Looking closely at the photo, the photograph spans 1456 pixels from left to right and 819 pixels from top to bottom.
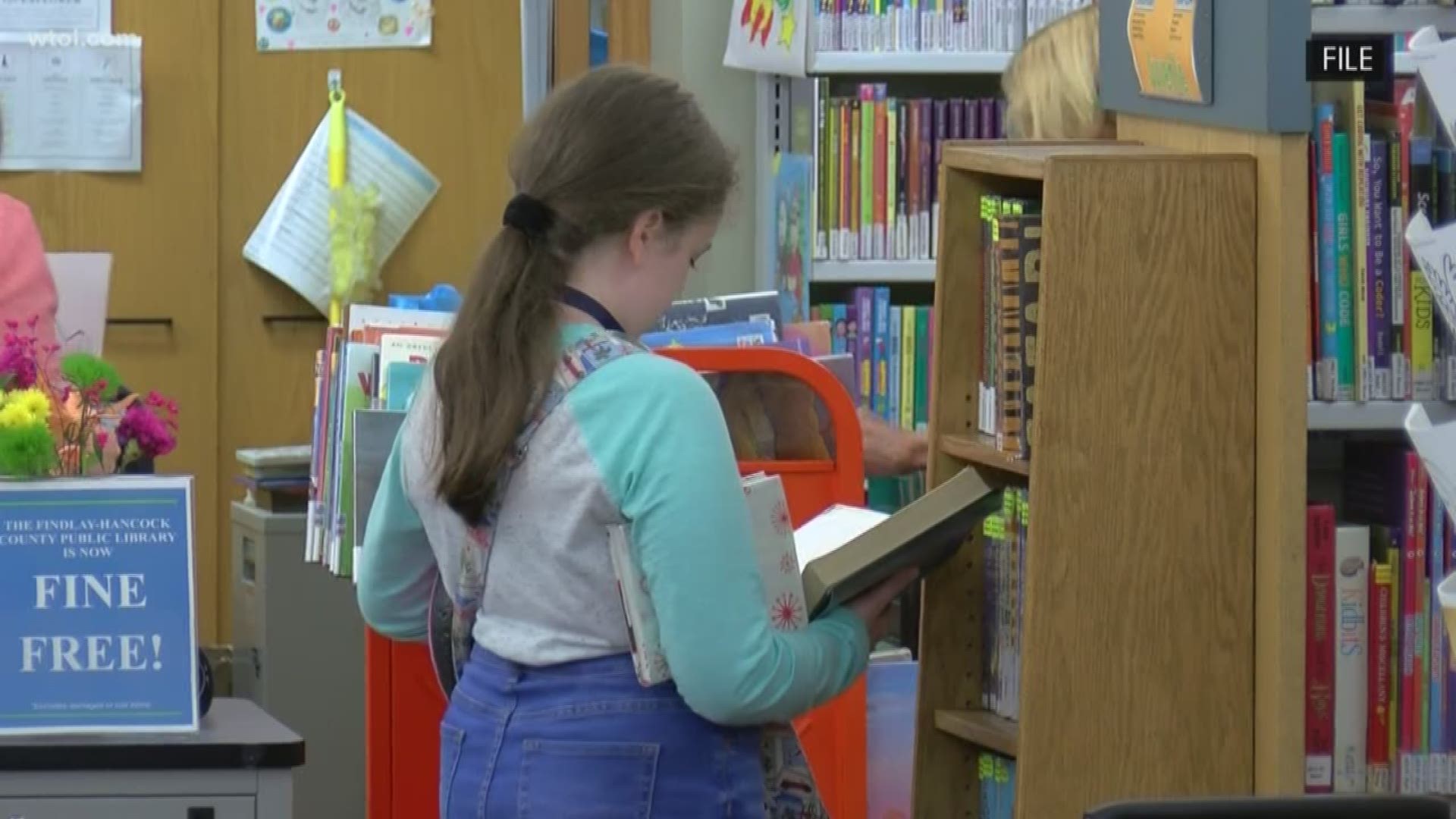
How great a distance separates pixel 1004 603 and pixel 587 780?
609 millimetres

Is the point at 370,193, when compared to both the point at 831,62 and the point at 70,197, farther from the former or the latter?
the point at 831,62

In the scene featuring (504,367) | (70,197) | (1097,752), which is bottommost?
(1097,752)

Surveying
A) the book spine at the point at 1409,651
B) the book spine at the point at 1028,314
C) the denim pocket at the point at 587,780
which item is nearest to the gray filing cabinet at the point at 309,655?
the book spine at the point at 1409,651

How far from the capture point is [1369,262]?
2.55 meters

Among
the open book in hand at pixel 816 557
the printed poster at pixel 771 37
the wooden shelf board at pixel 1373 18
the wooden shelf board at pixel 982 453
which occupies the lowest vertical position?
the open book in hand at pixel 816 557

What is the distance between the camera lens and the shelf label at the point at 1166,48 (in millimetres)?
2062

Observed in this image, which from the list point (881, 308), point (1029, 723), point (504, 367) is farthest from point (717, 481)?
point (881, 308)

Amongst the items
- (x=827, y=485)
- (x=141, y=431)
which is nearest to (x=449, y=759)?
(x=141, y=431)

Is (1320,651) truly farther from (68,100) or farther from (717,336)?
(68,100)

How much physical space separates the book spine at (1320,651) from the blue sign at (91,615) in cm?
118

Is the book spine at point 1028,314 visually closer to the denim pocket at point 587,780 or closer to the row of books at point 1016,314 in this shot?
the row of books at point 1016,314

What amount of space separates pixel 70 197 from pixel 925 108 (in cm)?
222

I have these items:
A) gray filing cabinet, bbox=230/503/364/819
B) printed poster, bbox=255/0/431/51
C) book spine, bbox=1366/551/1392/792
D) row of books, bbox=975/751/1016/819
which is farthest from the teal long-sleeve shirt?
printed poster, bbox=255/0/431/51

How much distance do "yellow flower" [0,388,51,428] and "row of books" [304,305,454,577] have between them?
22.1 inches
